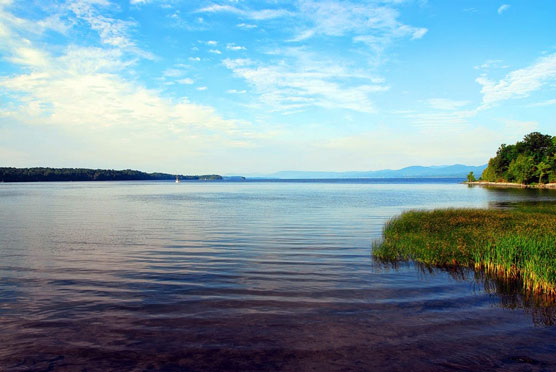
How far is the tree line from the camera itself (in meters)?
128

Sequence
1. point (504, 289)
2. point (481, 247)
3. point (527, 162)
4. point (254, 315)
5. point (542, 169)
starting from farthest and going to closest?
point (527, 162) → point (542, 169) → point (481, 247) → point (504, 289) → point (254, 315)

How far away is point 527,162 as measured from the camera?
133250 millimetres

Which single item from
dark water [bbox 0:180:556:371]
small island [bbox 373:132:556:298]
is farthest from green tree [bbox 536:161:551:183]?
dark water [bbox 0:180:556:371]

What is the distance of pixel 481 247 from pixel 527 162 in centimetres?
13831

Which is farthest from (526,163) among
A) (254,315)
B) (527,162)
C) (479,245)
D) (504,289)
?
(254,315)

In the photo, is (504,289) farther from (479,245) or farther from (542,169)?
(542,169)

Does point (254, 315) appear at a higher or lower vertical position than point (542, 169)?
lower

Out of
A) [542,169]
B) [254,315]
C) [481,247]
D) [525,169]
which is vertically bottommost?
[254,315]

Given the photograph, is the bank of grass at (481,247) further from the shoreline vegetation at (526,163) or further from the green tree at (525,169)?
the green tree at (525,169)

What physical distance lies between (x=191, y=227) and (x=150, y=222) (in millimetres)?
6598

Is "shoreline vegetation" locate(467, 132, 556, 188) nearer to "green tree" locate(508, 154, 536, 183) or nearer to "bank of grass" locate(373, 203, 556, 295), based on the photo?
"green tree" locate(508, 154, 536, 183)

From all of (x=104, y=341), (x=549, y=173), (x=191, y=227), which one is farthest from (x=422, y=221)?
(x=549, y=173)

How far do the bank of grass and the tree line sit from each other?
118m

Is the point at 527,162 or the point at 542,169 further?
the point at 527,162
